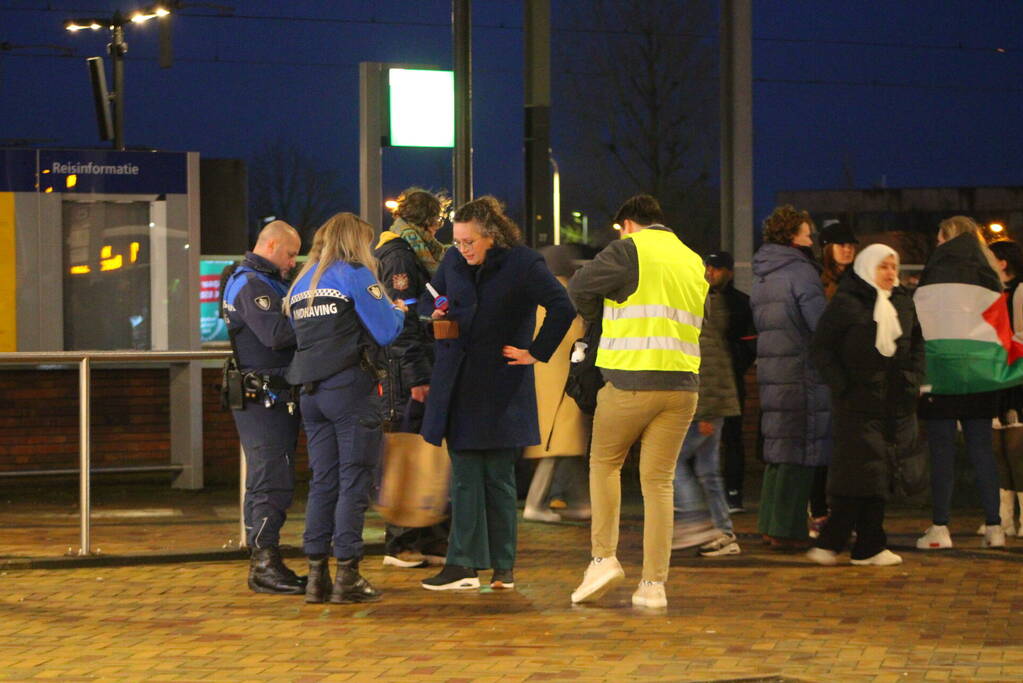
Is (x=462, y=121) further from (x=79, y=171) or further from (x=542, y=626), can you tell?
(x=542, y=626)

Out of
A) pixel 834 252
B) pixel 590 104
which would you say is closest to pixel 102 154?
pixel 834 252

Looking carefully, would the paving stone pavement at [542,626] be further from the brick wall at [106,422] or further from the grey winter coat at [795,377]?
the brick wall at [106,422]

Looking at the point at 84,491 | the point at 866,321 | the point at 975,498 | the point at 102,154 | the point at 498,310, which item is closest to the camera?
the point at 498,310

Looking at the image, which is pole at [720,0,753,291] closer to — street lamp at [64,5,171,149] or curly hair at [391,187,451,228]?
curly hair at [391,187,451,228]

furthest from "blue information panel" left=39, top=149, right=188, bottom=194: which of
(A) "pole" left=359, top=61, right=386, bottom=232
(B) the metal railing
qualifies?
(B) the metal railing

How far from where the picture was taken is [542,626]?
7.25 meters

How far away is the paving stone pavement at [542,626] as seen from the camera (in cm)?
Answer: 636

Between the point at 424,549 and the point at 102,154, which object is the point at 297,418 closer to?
the point at 424,549

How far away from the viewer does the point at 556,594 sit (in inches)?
319

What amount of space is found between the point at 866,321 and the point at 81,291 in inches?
299

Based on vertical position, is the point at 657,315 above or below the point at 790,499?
above

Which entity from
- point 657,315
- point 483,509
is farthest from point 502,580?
point 657,315

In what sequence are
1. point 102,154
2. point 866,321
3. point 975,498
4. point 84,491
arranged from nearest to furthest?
point 866,321, point 84,491, point 975,498, point 102,154

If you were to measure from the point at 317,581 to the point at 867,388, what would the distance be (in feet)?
10.1
